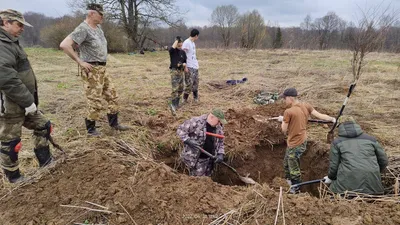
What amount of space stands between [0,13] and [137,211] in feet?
7.40

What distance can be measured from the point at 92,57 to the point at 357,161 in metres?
3.51

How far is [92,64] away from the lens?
379 cm

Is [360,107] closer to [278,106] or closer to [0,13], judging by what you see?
[278,106]

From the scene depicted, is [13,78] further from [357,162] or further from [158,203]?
[357,162]

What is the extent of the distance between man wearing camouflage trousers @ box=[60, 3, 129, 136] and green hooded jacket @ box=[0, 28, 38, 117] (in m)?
0.72

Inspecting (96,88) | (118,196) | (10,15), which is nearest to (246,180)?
(118,196)

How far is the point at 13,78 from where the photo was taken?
8.41 feet

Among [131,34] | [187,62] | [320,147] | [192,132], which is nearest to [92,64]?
[192,132]

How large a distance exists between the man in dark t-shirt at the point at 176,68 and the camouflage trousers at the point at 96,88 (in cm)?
186

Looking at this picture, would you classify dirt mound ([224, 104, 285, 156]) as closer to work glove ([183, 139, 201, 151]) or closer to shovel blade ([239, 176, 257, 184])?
shovel blade ([239, 176, 257, 184])

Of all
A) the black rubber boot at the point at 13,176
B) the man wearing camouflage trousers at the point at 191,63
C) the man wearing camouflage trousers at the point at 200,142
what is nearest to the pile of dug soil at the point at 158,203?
the black rubber boot at the point at 13,176

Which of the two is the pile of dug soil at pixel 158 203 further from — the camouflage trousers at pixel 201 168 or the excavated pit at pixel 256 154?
the excavated pit at pixel 256 154

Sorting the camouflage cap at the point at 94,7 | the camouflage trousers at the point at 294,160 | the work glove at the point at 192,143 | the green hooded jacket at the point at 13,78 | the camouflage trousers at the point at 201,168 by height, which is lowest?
the camouflage trousers at the point at 201,168

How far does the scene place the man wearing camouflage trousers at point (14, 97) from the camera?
256cm
